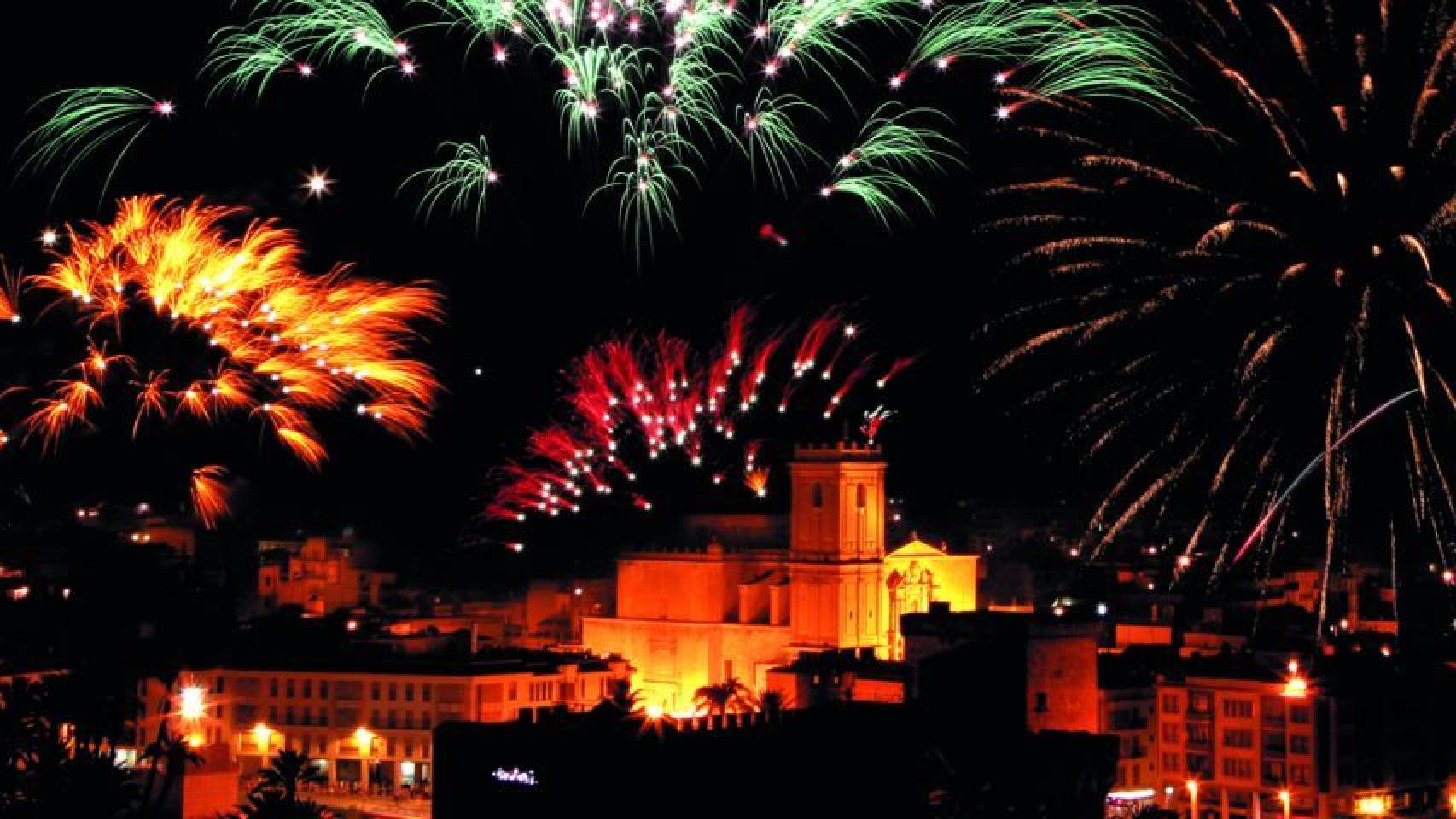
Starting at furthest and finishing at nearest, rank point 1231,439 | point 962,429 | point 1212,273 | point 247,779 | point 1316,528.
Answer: point 962,429 < point 1316,528 < point 247,779 < point 1231,439 < point 1212,273

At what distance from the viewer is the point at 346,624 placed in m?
81.8

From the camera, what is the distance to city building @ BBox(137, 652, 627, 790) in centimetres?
7025

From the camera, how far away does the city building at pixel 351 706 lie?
70.2 meters

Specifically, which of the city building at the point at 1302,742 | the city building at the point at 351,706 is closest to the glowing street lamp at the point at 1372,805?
the city building at the point at 1302,742

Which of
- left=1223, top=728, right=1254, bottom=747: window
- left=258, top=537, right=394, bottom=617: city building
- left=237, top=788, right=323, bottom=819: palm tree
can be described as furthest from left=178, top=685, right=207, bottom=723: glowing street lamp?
left=1223, top=728, right=1254, bottom=747: window

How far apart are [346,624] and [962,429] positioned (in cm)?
3080

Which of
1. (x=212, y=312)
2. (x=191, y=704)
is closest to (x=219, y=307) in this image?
(x=212, y=312)

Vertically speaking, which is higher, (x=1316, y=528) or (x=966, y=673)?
(x=1316, y=528)

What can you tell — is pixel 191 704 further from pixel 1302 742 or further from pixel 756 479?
pixel 1302 742

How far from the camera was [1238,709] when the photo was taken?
64812mm

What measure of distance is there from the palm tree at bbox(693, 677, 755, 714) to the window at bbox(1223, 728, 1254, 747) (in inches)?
607

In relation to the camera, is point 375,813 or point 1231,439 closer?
point 1231,439

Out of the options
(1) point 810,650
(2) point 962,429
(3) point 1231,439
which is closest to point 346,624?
(1) point 810,650

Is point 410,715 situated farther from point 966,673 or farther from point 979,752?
point 979,752
